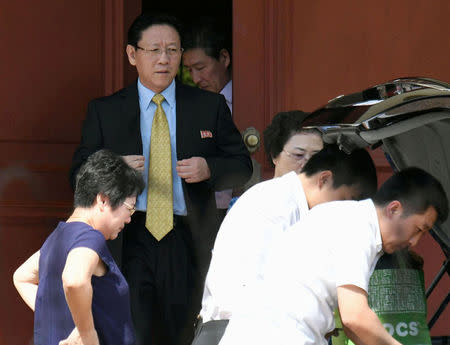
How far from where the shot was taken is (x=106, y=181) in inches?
162

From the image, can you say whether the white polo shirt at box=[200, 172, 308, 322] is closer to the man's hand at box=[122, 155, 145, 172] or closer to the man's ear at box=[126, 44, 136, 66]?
the man's hand at box=[122, 155, 145, 172]

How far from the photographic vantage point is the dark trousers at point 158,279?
16.2ft

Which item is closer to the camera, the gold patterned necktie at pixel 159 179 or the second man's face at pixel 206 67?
the gold patterned necktie at pixel 159 179

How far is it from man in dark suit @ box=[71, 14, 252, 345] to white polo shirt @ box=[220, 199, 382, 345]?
1.61 m

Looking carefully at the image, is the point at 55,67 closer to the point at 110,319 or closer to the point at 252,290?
the point at 110,319

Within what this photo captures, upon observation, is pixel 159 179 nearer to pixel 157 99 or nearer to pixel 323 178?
pixel 157 99

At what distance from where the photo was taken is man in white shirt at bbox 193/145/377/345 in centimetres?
363

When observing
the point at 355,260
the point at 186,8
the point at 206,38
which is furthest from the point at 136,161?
the point at 186,8

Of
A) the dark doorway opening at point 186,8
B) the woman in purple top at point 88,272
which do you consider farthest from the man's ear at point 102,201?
the dark doorway opening at point 186,8

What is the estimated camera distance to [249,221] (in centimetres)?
365

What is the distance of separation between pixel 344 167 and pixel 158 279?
1471mm

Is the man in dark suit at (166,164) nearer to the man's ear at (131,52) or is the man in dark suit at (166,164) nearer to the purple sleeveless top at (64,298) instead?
the man's ear at (131,52)

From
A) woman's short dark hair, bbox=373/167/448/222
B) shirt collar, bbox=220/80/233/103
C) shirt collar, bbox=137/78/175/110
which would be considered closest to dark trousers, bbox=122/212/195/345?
shirt collar, bbox=137/78/175/110

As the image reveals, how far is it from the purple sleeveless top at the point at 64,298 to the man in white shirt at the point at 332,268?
2.17ft
